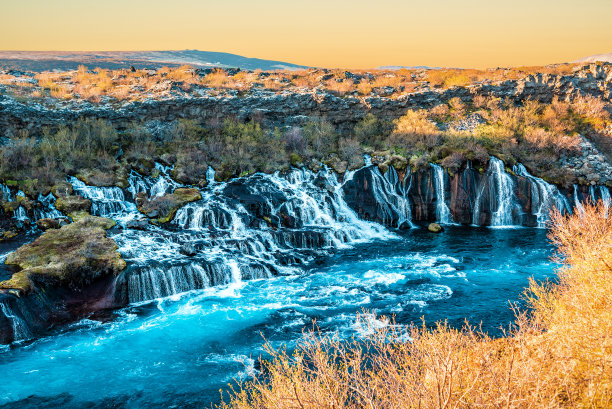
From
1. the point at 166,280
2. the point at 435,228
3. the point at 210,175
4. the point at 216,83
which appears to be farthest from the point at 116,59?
the point at 435,228

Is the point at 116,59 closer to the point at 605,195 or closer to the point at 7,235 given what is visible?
the point at 7,235

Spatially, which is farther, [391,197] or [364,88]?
[364,88]

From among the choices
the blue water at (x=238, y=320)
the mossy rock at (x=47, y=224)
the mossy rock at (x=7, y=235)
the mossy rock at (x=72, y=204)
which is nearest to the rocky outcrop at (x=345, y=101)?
the mossy rock at (x=72, y=204)

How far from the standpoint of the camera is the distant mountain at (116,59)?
8062cm

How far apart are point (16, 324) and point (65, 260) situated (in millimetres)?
3783

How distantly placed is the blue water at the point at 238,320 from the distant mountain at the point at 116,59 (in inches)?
3093

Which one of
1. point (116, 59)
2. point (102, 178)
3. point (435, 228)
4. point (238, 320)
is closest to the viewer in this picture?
point (238, 320)

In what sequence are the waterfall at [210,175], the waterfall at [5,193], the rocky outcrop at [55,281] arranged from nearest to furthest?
the rocky outcrop at [55,281] < the waterfall at [5,193] < the waterfall at [210,175]

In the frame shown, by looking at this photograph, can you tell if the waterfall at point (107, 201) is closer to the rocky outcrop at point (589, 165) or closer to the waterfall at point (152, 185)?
the waterfall at point (152, 185)

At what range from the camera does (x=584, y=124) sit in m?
36.4

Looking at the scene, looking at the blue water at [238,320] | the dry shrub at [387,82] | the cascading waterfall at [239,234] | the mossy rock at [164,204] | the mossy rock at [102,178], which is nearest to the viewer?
the blue water at [238,320]

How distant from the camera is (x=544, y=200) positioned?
28625 mm

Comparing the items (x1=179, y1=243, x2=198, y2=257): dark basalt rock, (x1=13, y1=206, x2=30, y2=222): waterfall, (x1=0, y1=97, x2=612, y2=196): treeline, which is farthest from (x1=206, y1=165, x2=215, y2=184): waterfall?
(x1=13, y1=206, x2=30, y2=222): waterfall

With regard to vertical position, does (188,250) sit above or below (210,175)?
below
